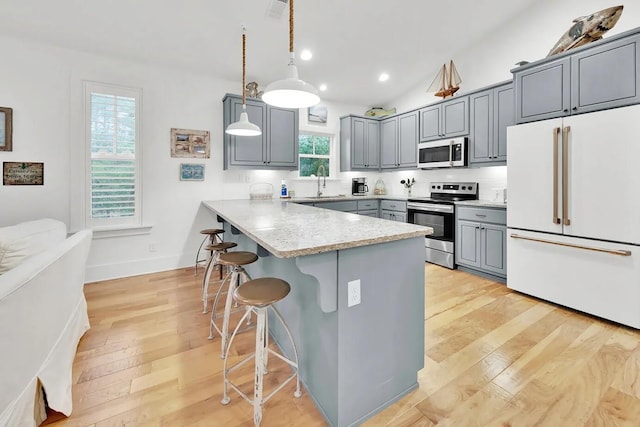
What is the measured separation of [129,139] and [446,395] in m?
4.17

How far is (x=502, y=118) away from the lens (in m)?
3.57

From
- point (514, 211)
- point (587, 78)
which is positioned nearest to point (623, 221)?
point (514, 211)

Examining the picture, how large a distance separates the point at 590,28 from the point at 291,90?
114 inches

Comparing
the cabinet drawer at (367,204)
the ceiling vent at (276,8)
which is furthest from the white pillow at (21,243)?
the cabinet drawer at (367,204)

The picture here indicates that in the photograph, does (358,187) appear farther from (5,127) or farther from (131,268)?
(5,127)

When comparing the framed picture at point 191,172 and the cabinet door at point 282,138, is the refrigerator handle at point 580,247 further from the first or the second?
the framed picture at point 191,172

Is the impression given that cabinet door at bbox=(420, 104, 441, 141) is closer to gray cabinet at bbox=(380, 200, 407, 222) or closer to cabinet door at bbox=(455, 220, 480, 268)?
gray cabinet at bbox=(380, 200, 407, 222)

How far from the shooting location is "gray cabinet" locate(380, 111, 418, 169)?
4781 mm

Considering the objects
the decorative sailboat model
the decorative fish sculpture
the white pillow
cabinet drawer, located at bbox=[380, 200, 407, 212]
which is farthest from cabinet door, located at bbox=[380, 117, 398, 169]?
the white pillow

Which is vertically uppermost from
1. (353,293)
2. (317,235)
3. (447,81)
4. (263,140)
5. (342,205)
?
(447,81)

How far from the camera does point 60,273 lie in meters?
1.61

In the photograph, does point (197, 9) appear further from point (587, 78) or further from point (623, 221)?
point (623, 221)

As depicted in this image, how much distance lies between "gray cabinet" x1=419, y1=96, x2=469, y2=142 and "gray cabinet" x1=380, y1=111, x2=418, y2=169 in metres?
0.19

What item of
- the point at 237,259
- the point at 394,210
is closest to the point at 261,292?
the point at 237,259
